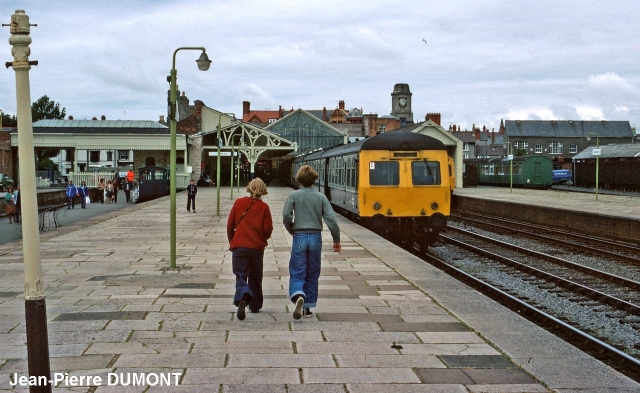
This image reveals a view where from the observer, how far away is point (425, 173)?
57.2 feet

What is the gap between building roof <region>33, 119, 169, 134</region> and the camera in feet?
209

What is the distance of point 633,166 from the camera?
4519 centimetres

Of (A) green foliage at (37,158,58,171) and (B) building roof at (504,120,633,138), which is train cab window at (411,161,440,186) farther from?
(B) building roof at (504,120,633,138)

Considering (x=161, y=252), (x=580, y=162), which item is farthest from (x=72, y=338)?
(x=580, y=162)

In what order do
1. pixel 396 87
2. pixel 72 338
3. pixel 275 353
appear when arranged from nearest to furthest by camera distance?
pixel 275 353 → pixel 72 338 → pixel 396 87

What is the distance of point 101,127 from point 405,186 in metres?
53.4

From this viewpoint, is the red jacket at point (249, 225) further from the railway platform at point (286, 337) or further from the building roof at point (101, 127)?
the building roof at point (101, 127)

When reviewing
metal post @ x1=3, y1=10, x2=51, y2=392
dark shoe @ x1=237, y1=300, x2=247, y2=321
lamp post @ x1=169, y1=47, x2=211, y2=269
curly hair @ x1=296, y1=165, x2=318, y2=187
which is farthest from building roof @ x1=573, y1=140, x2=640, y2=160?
metal post @ x1=3, y1=10, x2=51, y2=392

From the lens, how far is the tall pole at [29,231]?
4539 mm

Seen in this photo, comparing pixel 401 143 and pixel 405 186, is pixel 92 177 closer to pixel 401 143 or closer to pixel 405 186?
pixel 401 143

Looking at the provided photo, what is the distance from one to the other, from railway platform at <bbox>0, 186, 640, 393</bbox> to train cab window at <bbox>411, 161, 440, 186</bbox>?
5.88 m

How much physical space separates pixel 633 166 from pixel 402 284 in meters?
39.9

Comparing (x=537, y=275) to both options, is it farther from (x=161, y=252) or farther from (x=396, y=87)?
(x=396, y=87)

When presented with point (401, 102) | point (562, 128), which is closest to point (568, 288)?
point (562, 128)
